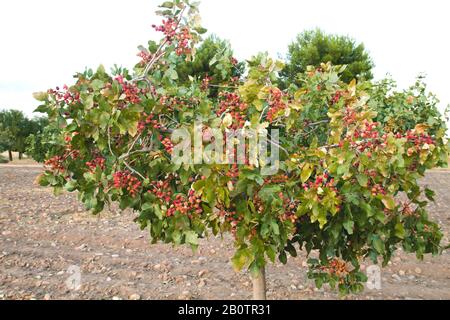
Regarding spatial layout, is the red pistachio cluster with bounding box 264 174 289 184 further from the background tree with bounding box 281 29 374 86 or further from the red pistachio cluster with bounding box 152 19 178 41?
the background tree with bounding box 281 29 374 86

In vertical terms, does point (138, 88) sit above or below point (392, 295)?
above

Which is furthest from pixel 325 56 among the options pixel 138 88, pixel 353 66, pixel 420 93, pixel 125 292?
pixel 138 88

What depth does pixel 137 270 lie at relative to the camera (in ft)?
22.5

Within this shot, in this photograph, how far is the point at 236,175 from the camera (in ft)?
A: 8.55

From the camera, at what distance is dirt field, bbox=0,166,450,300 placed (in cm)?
607

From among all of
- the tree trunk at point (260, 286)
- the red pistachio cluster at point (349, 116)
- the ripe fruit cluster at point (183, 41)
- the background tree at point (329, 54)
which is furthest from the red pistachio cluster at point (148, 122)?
the background tree at point (329, 54)

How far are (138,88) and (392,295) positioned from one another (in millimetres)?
4840

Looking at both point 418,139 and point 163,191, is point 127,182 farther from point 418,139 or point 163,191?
point 418,139

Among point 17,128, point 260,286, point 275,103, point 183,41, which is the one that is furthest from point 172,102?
point 17,128

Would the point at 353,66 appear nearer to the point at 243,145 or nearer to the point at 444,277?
the point at 444,277

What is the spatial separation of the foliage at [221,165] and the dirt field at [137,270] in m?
2.05

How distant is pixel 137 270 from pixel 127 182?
166 inches

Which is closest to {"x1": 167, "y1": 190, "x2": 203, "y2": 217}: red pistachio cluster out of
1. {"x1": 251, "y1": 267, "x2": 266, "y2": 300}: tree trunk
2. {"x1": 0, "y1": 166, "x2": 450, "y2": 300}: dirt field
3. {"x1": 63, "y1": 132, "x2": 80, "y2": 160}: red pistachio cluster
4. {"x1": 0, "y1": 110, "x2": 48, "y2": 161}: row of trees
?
{"x1": 63, "y1": 132, "x2": 80, "y2": 160}: red pistachio cluster

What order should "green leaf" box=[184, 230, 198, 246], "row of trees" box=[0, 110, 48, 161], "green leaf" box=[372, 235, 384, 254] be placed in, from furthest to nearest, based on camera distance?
"row of trees" box=[0, 110, 48, 161] < "green leaf" box=[372, 235, 384, 254] < "green leaf" box=[184, 230, 198, 246]
